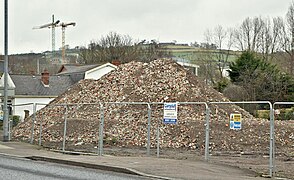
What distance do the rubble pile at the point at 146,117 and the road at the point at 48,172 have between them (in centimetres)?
425

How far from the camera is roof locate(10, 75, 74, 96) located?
62.0m

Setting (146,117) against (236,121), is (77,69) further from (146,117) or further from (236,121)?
(236,121)

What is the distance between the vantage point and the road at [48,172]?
1524 centimetres

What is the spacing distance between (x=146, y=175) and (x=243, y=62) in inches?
1694

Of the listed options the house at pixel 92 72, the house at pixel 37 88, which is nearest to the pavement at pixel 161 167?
the house at pixel 37 88

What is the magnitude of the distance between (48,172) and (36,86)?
47.7 meters

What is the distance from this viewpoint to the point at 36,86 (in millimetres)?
63406

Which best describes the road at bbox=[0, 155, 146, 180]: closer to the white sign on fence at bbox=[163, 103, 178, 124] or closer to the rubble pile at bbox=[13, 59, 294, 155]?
the white sign on fence at bbox=[163, 103, 178, 124]

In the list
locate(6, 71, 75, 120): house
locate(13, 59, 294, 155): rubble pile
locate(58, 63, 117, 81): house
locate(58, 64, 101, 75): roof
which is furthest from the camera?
locate(58, 64, 101, 75): roof

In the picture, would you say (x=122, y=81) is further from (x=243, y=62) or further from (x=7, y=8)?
(x=243, y=62)

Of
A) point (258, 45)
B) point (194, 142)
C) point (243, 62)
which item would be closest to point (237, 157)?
point (194, 142)

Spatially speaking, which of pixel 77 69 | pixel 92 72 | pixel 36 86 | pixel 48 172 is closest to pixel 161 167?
pixel 48 172

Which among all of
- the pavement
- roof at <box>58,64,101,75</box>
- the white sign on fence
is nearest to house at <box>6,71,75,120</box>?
roof at <box>58,64,101,75</box>

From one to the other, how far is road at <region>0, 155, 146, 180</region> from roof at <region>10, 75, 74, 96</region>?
42.8m
